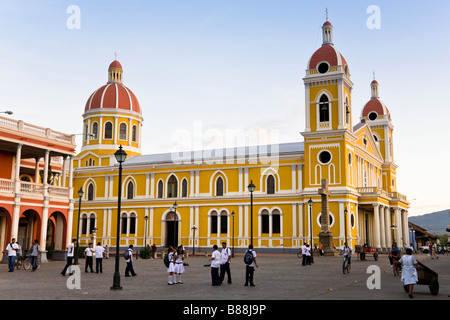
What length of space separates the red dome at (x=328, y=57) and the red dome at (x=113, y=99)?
25.9m

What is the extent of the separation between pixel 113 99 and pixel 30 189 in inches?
1232

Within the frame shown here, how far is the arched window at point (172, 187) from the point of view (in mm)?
55750

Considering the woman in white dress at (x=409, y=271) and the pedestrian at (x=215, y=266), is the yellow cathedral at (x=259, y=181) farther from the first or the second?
the woman in white dress at (x=409, y=271)

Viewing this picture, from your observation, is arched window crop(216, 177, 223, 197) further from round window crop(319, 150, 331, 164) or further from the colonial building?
the colonial building

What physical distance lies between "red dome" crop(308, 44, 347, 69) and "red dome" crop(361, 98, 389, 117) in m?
17.7

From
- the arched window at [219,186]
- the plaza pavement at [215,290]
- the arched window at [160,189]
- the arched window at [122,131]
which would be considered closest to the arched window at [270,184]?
the arched window at [219,186]

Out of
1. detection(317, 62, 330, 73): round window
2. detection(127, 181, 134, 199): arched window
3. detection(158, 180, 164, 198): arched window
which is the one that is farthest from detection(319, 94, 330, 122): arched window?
detection(127, 181, 134, 199): arched window

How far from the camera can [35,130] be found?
34125 mm

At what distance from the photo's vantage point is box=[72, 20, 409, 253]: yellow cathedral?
47469 millimetres
